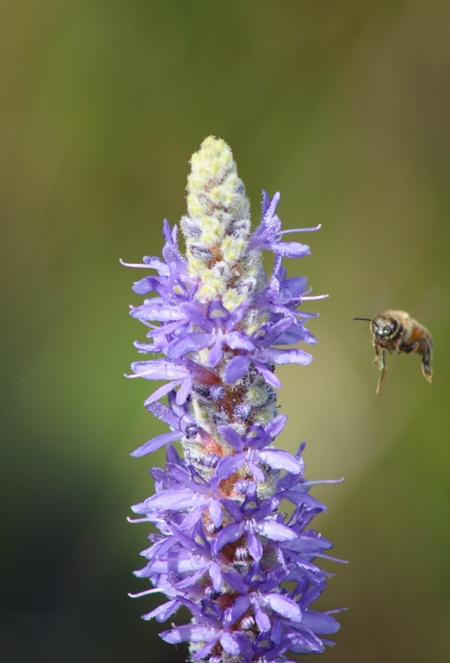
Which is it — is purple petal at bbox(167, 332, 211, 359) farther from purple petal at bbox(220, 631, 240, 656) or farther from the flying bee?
the flying bee

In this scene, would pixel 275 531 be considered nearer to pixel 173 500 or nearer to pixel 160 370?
pixel 173 500

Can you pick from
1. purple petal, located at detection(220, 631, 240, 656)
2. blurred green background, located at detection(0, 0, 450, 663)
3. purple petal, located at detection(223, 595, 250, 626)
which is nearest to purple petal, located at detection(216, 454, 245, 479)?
purple petal, located at detection(223, 595, 250, 626)

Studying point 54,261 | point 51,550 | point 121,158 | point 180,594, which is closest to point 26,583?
point 51,550

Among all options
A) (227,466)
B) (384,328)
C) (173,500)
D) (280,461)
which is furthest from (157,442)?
(384,328)

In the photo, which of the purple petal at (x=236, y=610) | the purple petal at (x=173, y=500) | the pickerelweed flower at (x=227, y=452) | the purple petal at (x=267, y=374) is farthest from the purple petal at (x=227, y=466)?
the purple petal at (x=236, y=610)

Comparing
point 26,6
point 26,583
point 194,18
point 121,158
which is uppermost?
point 194,18

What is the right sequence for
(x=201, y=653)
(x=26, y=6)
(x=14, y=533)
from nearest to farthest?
(x=201, y=653) → (x=14, y=533) → (x=26, y=6)

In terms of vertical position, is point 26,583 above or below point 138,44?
below

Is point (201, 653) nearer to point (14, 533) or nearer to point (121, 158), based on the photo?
point (14, 533)
